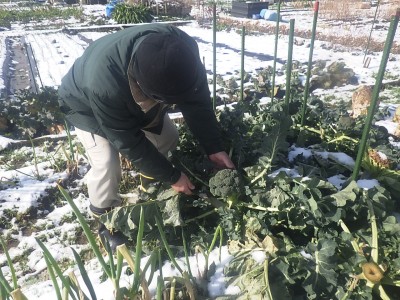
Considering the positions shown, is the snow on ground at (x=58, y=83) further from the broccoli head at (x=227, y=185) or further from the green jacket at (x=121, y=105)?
the green jacket at (x=121, y=105)

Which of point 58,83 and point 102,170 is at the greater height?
point 102,170

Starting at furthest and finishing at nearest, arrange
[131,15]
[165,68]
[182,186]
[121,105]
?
1. [131,15]
2. [182,186]
3. [121,105]
4. [165,68]

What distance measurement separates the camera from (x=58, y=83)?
5746mm

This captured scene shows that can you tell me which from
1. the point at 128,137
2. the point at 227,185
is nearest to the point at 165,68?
the point at 128,137

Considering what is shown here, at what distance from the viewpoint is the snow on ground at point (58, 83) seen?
2.00m

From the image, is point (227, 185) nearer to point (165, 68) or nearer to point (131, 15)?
point (165, 68)

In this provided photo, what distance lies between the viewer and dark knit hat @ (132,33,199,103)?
153cm

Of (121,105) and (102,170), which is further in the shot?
(102,170)

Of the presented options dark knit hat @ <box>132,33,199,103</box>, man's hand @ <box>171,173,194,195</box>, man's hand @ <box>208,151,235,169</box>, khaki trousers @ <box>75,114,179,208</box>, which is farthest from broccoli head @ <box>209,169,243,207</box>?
khaki trousers @ <box>75,114,179,208</box>

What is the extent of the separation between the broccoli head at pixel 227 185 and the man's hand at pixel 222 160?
0.29 metres

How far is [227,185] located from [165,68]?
2.57 feet

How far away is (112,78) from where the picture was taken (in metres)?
1.85

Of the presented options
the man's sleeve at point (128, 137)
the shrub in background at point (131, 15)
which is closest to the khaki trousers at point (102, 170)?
the man's sleeve at point (128, 137)

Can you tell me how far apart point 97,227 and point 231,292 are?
4.02 feet
